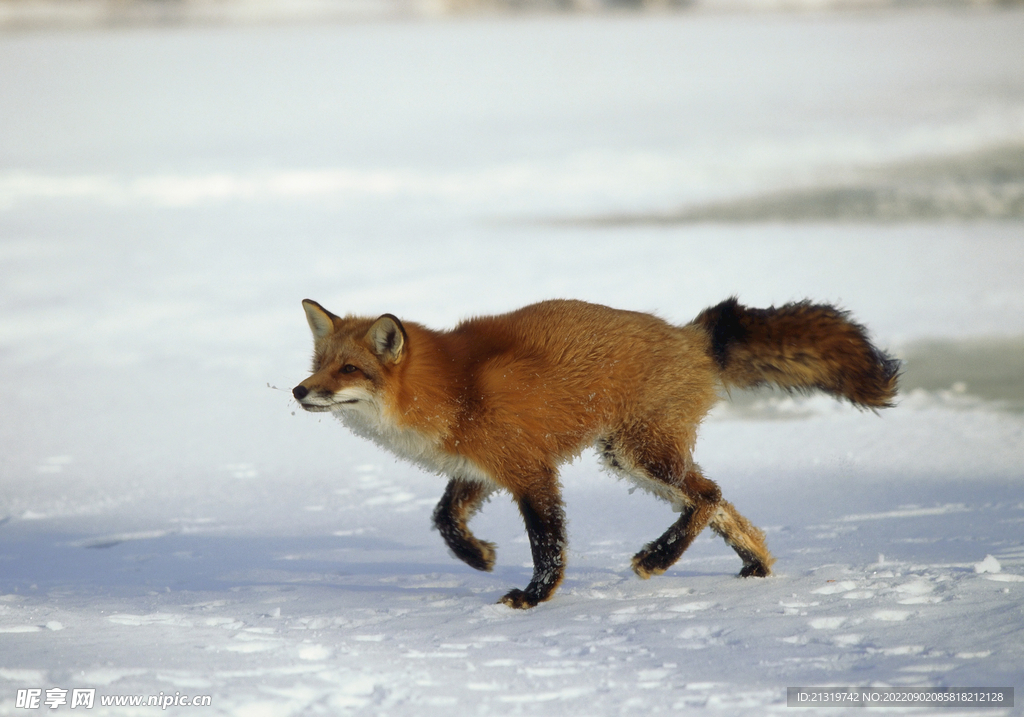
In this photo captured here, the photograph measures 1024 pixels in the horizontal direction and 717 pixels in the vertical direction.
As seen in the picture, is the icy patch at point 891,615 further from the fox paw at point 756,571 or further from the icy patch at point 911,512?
the icy patch at point 911,512

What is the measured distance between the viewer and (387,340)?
4.78 m

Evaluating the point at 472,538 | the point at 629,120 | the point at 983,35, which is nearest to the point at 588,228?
the point at 629,120

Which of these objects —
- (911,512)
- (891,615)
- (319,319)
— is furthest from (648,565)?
(319,319)

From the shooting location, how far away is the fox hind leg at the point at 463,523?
525 cm

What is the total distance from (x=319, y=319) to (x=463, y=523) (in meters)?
1.30

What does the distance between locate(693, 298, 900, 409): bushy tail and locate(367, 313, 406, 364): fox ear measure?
1647mm

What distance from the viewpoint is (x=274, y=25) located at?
3050 centimetres

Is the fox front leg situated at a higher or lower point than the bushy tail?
lower

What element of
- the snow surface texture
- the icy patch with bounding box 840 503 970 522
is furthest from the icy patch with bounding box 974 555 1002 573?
the icy patch with bounding box 840 503 970 522

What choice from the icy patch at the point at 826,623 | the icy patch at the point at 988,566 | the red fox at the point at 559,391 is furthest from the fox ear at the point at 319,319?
the icy patch at the point at 988,566

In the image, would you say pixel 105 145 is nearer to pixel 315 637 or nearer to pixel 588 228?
pixel 588 228

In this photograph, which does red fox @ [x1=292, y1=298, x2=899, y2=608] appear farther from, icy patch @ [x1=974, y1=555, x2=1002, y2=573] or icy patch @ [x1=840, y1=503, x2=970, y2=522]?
icy patch @ [x1=840, y1=503, x2=970, y2=522]

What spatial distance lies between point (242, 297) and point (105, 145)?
10.7 meters

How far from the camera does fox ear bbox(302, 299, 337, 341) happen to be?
16.2ft
